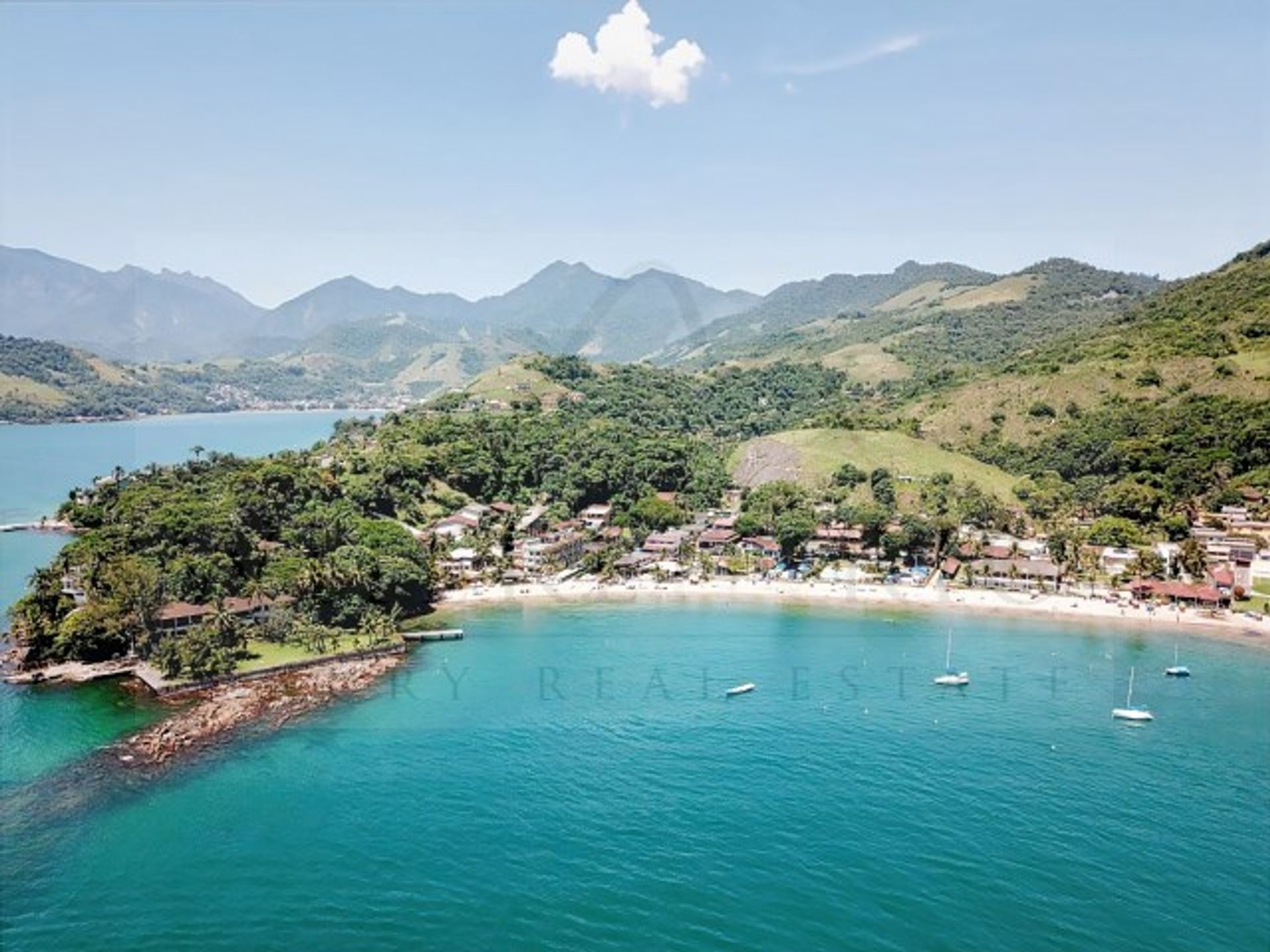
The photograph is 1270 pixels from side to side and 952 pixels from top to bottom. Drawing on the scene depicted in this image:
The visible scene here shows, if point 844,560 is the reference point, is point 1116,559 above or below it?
above

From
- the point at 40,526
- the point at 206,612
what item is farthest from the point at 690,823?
the point at 40,526

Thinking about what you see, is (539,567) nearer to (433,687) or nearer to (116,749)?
(433,687)

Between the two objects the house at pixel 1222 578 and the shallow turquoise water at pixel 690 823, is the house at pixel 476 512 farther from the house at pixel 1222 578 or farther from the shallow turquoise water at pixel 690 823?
the house at pixel 1222 578

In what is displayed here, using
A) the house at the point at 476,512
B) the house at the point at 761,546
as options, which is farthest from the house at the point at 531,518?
the house at the point at 761,546

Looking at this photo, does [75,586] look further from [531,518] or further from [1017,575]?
[1017,575]

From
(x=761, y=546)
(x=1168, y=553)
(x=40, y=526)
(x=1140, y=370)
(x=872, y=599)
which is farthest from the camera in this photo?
(x=1140, y=370)

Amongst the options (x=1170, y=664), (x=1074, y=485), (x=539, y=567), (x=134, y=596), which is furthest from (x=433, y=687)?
(x=1074, y=485)

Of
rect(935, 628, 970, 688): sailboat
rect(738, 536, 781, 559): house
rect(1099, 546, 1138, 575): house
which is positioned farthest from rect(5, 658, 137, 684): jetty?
rect(1099, 546, 1138, 575): house
